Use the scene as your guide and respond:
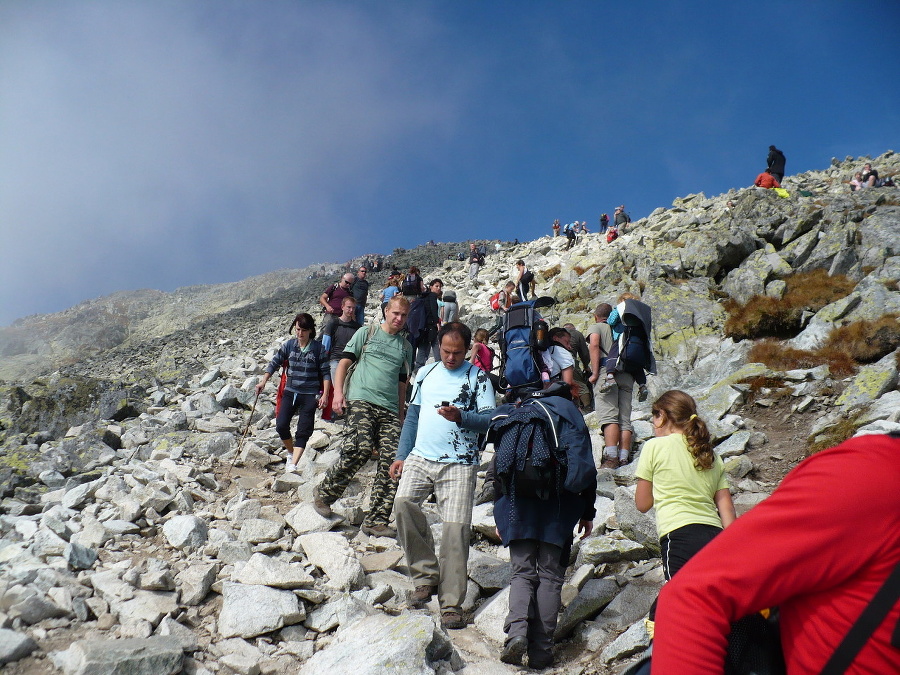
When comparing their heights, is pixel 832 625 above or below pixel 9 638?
above

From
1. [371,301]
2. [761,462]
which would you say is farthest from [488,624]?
[371,301]

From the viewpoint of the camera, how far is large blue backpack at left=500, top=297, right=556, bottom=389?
5.88m

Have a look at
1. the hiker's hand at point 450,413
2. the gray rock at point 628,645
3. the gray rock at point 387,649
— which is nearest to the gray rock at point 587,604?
the gray rock at point 628,645

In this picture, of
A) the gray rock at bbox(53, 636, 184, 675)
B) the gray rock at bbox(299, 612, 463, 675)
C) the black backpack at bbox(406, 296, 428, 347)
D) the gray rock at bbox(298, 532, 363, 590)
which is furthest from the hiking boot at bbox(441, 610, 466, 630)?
the black backpack at bbox(406, 296, 428, 347)

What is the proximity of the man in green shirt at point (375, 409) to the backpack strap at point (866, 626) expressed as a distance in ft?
16.7

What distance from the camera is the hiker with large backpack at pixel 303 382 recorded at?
790cm

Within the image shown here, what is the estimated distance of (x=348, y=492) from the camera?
737 cm

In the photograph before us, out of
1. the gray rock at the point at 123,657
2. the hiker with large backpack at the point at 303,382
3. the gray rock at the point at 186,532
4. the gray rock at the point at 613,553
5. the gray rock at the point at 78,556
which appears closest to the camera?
the gray rock at the point at 123,657

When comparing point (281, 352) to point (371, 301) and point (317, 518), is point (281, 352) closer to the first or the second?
point (317, 518)

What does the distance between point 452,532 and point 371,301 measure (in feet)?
84.8

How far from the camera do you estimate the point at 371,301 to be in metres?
29.7

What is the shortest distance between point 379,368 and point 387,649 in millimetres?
3526

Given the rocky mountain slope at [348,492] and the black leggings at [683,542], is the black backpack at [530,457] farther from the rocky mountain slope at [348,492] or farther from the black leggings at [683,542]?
the rocky mountain slope at [348,492]

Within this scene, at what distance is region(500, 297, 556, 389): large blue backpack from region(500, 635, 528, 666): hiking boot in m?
2.54
